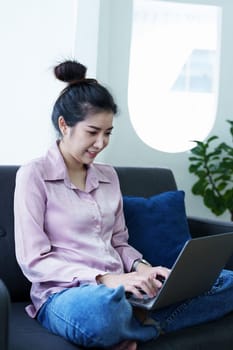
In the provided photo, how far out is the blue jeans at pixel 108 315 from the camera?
4.52ft

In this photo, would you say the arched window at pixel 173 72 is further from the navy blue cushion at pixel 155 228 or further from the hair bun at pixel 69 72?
the hair bun at pixel 69 72

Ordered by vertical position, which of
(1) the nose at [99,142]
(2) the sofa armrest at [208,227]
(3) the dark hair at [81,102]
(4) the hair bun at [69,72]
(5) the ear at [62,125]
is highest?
(4) the hair bun at [69,72]

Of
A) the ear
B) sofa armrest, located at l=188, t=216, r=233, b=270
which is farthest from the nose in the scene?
sofa armrest, located at l=188, t=216, r=233, b=270

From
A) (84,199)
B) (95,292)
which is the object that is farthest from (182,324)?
(84,199)

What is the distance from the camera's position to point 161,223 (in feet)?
6.72

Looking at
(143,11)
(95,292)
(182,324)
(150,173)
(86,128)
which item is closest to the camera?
(95,292)

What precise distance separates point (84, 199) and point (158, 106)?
1.86m

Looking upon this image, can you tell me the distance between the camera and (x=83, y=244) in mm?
1717

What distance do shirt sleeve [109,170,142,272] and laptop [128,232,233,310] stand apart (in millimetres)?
277

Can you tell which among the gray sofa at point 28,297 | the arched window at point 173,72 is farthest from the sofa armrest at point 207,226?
the arched window at point 173,72

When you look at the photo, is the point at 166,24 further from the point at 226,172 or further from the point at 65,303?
the point at 65,303

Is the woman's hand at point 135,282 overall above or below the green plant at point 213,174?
above

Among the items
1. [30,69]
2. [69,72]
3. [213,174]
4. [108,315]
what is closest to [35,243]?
[108,315]

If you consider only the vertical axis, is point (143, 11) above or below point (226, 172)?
above
